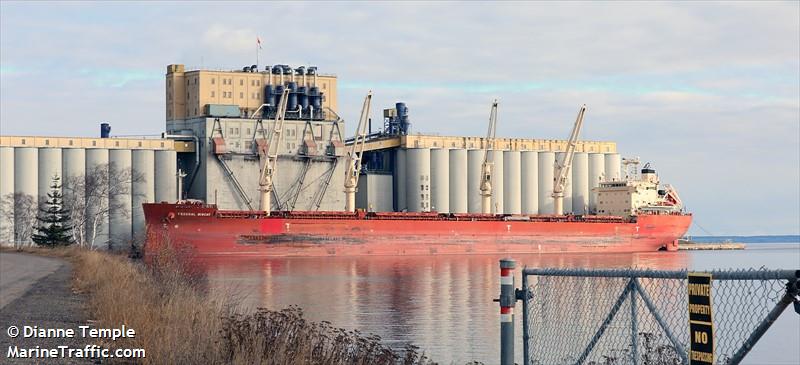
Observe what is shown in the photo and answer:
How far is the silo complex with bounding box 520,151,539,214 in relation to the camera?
101562mm

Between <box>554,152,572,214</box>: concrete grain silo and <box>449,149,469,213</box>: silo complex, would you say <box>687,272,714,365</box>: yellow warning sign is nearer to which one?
<box>449,149,469,213</box>: silo complex

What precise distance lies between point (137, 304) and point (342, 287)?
2453cm

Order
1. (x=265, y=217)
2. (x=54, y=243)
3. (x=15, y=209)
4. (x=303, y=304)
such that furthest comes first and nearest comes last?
(x=15, y=209) < (x=265, y=217) < (x=54, y=243) < (x=303, y=304)

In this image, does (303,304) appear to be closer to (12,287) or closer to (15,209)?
(12,287)

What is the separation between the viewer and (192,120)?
88.2m

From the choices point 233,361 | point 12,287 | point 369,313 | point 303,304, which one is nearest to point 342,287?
point 303,304

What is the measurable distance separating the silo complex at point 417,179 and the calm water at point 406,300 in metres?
30.4

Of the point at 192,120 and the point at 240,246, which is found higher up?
the point at 192,120

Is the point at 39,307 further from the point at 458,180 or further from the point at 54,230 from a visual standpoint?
the point at 458,180

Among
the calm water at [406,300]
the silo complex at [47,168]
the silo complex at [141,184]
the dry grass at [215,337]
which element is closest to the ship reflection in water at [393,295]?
the calm water at [406,300]

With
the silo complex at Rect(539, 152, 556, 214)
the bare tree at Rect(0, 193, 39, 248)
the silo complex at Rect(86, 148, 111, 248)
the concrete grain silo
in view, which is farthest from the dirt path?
the concrete grain silo

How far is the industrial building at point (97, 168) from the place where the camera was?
8119 centimetres

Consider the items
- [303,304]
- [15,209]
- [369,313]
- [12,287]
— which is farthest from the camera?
[15,209]

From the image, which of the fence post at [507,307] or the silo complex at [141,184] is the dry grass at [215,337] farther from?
the silo complex at [141,184]
